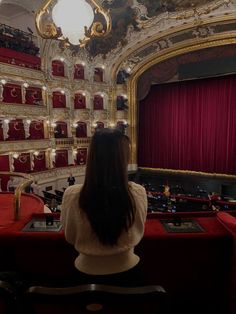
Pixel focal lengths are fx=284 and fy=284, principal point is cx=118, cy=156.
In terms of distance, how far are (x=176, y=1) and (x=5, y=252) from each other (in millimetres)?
10315

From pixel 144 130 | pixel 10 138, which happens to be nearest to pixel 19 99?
pixel 10 138

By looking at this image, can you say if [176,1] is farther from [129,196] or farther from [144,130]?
[129,196]

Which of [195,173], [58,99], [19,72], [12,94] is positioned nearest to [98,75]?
[58,99]

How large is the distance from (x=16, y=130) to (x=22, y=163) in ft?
4.51

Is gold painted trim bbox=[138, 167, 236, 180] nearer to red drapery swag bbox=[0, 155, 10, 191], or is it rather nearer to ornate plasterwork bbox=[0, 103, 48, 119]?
ornate plasterwork bbox=[0, 103, 48, 119]

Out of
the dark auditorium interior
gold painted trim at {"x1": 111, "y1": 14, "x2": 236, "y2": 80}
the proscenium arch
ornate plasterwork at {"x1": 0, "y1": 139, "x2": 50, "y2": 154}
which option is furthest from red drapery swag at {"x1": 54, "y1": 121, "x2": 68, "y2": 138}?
gold painted trim at {"x1": 111, "y1": 14, "x2": 236, "y2": 80}

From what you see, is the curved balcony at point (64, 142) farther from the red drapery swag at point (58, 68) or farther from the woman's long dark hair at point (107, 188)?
the woman's long dark hair at point (107, 188)

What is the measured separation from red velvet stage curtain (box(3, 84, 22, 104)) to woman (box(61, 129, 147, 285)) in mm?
10983

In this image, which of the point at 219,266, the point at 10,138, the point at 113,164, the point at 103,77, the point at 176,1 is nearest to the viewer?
the point at 113,164

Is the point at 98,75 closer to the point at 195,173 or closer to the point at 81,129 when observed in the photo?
the point at 81,129

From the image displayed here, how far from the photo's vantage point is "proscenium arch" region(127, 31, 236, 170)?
11141mm

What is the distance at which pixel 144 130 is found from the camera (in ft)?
50.8

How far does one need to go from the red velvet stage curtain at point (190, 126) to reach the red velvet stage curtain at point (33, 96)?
5.54 meters

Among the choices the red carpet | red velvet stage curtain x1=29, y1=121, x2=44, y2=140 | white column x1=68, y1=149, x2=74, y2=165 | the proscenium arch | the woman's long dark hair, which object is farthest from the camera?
white column x1=68, y1=149, x2=74, y2=165
